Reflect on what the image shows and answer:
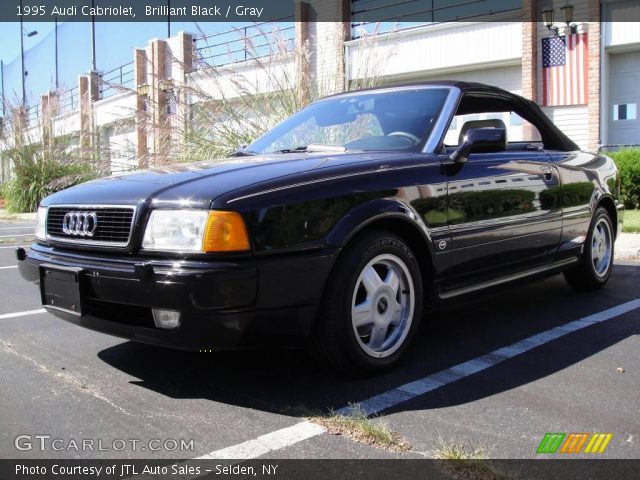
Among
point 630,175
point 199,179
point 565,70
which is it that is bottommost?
point 199,179

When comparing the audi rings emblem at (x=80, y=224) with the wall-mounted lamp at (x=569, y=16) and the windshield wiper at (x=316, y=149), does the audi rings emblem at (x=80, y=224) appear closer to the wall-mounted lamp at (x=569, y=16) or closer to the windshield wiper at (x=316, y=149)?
the windshield wiper at (x=316, y=149)

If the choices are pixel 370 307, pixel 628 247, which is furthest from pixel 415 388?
pixel 628 247

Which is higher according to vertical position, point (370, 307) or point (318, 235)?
point (318, 235)

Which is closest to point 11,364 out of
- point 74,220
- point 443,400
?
point 74,220

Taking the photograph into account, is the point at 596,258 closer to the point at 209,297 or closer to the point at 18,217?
the point at 209,297

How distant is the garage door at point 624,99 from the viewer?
15156mm

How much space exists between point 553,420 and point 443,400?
19.4 inches

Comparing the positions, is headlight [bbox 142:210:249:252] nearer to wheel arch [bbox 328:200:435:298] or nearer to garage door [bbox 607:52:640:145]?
wheel arch [bbox 328:200:435:298]

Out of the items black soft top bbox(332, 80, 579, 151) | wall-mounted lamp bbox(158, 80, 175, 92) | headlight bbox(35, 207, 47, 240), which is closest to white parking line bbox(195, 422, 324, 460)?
headlight bbox(35, 207, 47, 240)

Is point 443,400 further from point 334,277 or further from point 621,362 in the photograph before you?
point 621,362

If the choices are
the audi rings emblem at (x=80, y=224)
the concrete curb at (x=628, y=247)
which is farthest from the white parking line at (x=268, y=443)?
the concrete curb at (x=628, y=247)

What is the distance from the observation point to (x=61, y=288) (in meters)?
3.33

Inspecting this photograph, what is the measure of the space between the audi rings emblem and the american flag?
14.4 m

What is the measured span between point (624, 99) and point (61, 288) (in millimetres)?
14961
